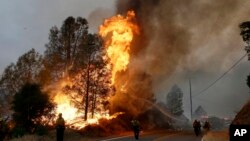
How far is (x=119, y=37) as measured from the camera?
60250 millimetres

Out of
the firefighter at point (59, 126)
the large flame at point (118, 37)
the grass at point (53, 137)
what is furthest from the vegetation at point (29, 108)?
the large flame at point (118, 37)

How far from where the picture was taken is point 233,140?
6875mm

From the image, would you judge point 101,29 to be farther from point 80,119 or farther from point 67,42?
point 80,119

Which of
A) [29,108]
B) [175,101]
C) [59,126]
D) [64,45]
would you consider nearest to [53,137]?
[29,108]

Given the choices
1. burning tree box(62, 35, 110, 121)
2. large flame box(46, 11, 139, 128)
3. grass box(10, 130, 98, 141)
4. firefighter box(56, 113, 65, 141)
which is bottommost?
grass box(10, 130, 98, 141)

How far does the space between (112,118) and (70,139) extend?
20.3m

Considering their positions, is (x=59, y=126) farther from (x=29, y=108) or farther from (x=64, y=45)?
(x=64, y=45)

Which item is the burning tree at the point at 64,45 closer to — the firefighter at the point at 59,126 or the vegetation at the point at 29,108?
the vegetation at the point at 29,108

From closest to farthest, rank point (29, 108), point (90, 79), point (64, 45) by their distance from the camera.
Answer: point (29, 108) < point (90, 79) < point (64, 45)

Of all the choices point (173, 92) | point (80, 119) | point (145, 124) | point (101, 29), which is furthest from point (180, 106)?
point (80, 119)

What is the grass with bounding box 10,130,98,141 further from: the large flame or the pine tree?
the pine tree

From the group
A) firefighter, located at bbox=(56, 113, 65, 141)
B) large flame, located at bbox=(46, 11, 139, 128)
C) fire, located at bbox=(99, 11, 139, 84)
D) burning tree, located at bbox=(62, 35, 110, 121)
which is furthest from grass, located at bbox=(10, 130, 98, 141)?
fire, located at bbox=(99, 11, 139, 84)

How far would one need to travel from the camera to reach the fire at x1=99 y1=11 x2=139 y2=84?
59.8m

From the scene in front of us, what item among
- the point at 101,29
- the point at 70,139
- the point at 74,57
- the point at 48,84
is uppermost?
the point at 101,29
